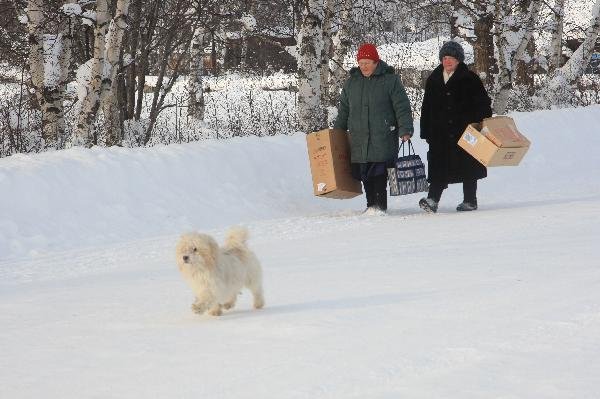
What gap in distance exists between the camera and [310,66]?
14.0m

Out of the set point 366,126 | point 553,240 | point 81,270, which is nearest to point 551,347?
point 553,240

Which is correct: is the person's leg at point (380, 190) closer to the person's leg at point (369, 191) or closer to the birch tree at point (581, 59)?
the person's leg at point (369, 191)

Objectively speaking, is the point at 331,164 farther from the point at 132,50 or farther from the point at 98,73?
the point at 132,50

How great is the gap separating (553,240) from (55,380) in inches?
188

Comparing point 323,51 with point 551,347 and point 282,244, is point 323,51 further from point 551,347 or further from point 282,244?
point 551,347

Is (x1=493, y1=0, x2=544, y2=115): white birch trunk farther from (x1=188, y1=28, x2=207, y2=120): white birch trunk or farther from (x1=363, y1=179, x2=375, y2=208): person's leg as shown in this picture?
(x1=363, y1=179, x2=375, y2=208): person's leg

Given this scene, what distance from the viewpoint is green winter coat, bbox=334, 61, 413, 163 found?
407 inches

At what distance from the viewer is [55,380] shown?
4.70 meters

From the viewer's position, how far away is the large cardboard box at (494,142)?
10.1 metres

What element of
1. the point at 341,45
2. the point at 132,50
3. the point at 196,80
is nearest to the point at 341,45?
the point at 341,45

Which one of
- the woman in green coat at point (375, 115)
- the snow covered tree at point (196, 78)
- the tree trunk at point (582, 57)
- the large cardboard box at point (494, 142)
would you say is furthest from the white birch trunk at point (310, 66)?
the tree trunk at point (582, 57)

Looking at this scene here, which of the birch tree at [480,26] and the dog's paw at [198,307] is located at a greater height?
the birch tree at [480,26]

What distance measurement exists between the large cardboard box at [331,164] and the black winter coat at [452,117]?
2.74ft

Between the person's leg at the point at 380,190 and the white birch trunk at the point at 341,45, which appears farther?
the white birch trunk at the point at 341,45
